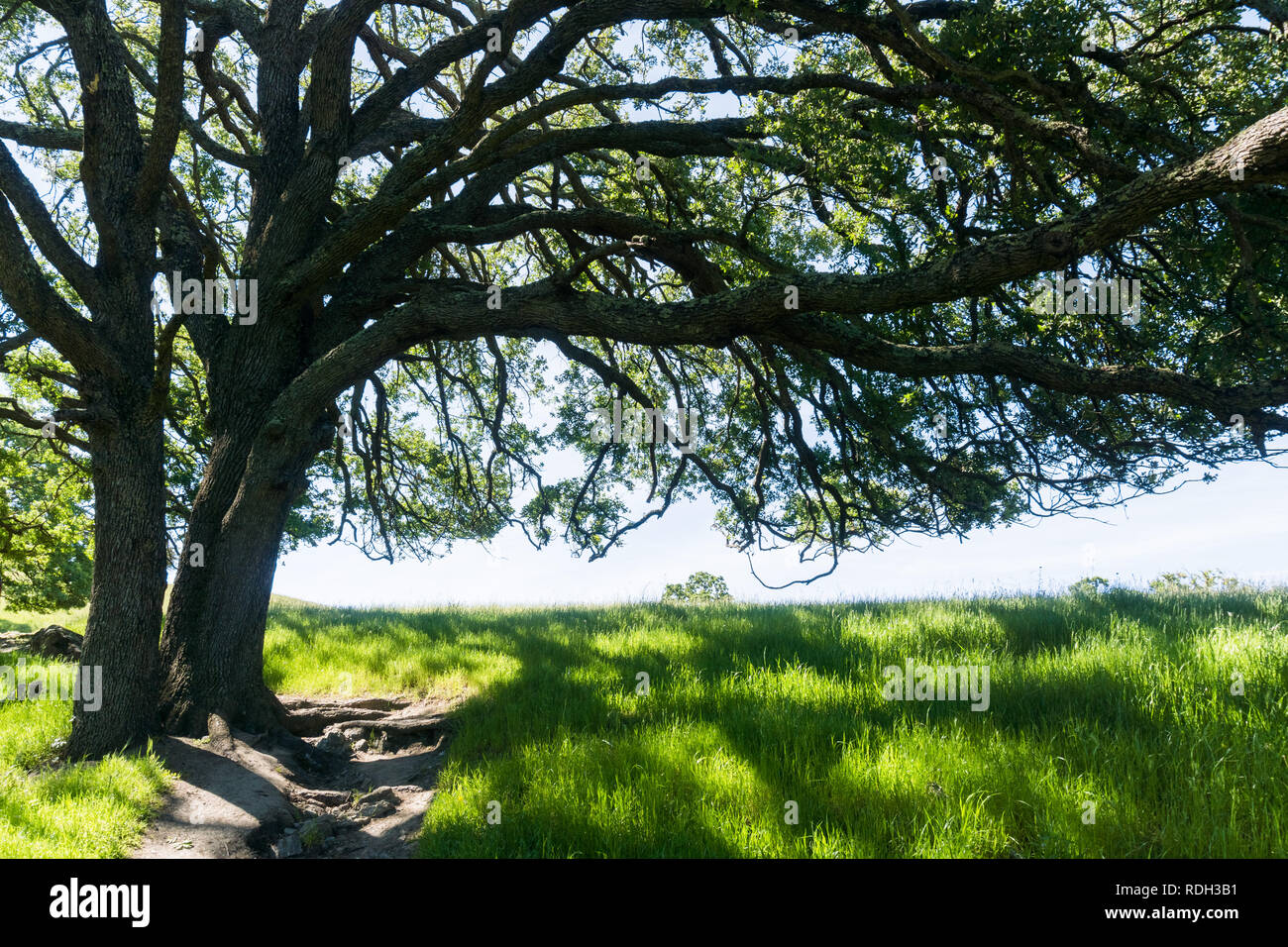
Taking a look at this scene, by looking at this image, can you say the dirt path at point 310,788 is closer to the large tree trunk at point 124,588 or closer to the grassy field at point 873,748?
the grassy field at point 873,748

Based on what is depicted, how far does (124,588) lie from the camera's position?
6.28 meters

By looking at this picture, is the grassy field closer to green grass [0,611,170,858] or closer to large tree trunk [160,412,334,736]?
green grass [0,611,170,858]

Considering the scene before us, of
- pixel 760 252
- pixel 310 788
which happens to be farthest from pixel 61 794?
pixel 760 252

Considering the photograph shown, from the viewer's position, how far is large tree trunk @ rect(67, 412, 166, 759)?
6020mm

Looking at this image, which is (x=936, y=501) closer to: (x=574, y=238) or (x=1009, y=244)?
(x=1009, y=244)

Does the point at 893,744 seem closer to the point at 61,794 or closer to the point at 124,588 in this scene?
the point at 61,794

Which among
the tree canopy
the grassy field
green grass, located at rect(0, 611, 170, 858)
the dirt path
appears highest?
the tree canopy

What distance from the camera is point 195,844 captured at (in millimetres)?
Result: 4832

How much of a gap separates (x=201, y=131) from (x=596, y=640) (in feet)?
25.6

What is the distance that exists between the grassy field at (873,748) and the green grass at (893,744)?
16 mm

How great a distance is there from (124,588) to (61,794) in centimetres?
191

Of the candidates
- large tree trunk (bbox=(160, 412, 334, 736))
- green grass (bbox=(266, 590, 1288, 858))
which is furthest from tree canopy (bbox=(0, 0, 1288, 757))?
green grass (bbox=(266, 590, 1288, 858))

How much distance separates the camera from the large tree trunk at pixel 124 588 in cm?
602

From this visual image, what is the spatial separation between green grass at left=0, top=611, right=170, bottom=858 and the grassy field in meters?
0.02
